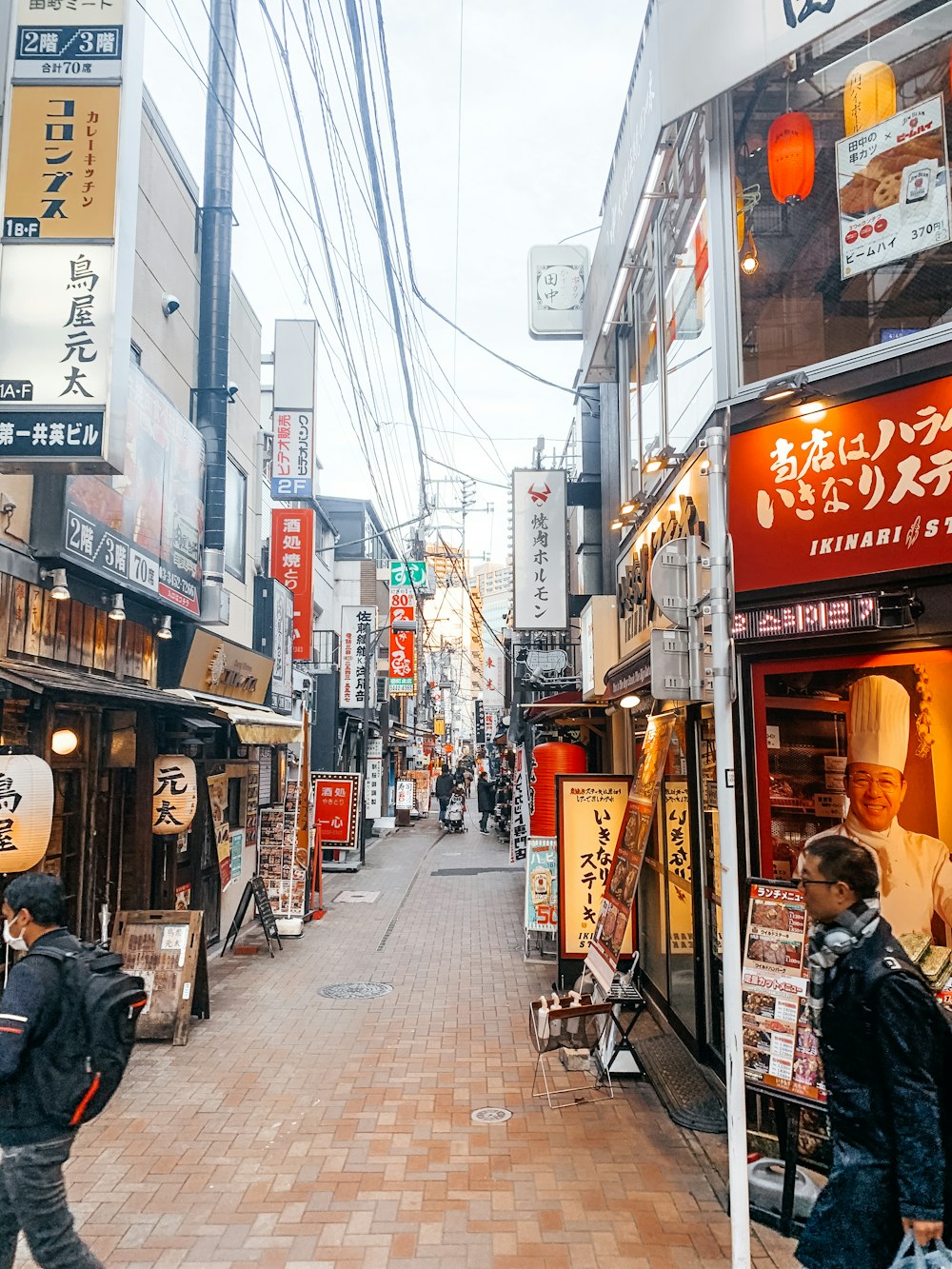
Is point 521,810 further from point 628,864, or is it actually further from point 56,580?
point 56,580

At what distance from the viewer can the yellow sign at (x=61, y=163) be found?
23.0 ft

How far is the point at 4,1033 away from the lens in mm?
3637

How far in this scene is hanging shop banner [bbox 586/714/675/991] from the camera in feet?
21.7

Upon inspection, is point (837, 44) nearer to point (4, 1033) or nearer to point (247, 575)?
point (4, 1033)

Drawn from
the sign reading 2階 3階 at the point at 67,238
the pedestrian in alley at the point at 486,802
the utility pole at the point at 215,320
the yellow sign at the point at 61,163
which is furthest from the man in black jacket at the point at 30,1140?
→ the pedestrian in alley at the point at 486,802

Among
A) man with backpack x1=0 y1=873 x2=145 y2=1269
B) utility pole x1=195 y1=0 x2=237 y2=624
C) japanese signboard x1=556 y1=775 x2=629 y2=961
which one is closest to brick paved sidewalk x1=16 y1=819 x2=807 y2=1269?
japanese signboard x1=556 y1=775 x2=629 y2=961

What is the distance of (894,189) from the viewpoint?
599 cm

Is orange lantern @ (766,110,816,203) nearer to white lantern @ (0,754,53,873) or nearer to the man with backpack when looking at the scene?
the man with backpack

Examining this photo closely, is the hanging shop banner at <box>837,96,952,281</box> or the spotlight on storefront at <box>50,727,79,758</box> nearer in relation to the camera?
the hanging shop banner at <box>837,96,952,281</box>

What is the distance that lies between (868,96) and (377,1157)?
8.04 metres

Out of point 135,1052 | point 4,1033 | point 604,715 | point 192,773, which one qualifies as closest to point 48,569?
point 192,773

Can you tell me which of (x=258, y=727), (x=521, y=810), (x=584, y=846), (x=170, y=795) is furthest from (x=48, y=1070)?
(x=521, y=810)

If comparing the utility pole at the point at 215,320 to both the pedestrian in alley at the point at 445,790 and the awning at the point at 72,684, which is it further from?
the pedestrian in alley at the point at 445,790

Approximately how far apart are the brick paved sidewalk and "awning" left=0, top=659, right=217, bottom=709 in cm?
322
